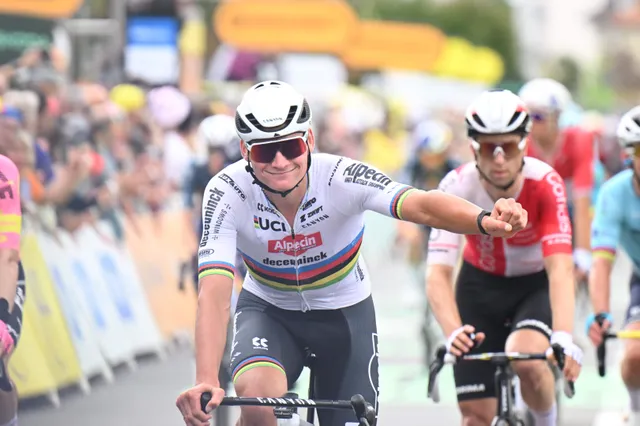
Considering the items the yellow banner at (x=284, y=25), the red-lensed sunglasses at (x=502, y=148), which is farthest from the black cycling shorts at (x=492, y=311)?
the yellow banner at (x=284, y=25)

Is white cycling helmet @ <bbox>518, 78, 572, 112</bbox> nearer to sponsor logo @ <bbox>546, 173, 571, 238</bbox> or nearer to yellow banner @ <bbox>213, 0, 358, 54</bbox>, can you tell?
sponsor logo @ <bbox>546, 173, 571, 238</bbox>

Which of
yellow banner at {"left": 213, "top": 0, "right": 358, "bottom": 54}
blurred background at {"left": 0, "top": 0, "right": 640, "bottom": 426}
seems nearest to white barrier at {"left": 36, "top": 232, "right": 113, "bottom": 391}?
blurred background at {"left": 0, "top": 0, "right": 640, "bottom": 426}

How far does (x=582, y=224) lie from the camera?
1100 cm

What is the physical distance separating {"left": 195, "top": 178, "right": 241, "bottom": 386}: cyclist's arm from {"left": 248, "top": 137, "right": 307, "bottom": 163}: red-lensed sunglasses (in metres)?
0.34

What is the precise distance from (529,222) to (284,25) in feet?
114

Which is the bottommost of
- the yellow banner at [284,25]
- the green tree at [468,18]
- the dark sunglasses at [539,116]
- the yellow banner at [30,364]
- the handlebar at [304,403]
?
the yellow banner at [30,364]

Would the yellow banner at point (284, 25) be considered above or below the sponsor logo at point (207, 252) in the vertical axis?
above

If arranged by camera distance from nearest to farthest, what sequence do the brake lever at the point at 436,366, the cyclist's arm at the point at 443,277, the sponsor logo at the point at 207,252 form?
the sponsor logo at the point at 207,252, the brake lever at the point at 436,366, the cyclist's arm at the point at 443,277

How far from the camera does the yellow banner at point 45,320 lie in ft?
35.8

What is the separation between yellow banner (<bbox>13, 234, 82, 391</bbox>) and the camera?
10914 millimetres

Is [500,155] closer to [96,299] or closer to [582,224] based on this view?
[582,224]

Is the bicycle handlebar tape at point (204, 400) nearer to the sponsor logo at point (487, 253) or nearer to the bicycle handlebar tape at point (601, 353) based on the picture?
the bicycle handlebar tape at point (601, 353)

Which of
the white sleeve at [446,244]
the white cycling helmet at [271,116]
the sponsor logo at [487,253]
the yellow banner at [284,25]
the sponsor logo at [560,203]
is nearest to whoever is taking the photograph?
the white cycling helmet at [271,116]

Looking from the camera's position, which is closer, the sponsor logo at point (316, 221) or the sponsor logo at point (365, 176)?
the sponsor logo at point (365, 176)
